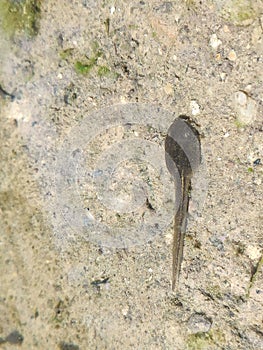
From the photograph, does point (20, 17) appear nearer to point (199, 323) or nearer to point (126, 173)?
point (126, 173)

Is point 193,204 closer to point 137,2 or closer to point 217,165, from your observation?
point 217,165

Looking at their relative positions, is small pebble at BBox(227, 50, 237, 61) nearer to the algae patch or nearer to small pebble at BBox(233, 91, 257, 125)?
small pebble at BBox(233, 91, 257, 125)

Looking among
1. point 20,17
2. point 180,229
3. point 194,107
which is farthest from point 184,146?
point 20,17

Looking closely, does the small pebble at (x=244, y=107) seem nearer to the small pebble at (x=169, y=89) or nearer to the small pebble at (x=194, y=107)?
the small pebble at (x=194, y=107)

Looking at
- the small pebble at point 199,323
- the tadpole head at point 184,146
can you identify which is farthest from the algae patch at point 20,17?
the small pebble at point 199,323

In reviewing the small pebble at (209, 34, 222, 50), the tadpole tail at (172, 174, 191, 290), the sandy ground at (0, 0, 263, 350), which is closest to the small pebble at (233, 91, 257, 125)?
the sandy ground at (0, 0, 263, 350)
